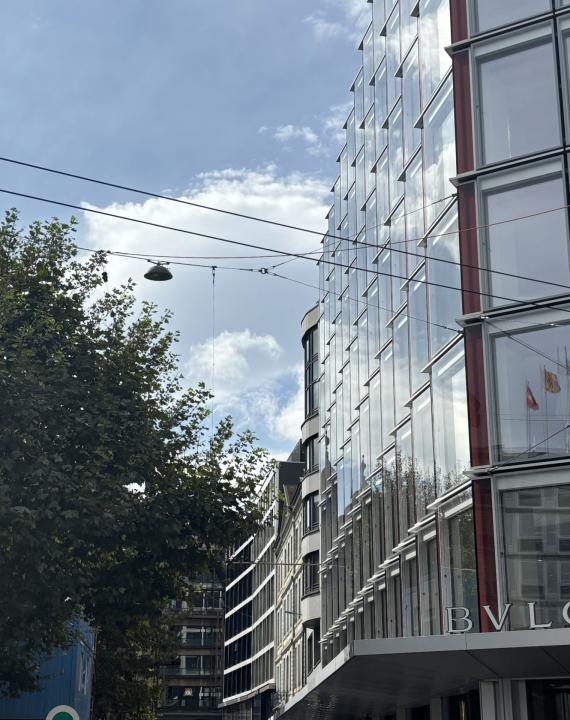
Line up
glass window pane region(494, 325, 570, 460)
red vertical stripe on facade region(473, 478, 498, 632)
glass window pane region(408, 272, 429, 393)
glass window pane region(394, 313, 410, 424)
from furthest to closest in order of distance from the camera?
glass window pane region(394, 313, 410, 424) < glass window pane region(408, 272, 429, 393) < glass window pane region(494, 325, 570, 460) < red vertical stripe on facade region(473, 478, 498, 632)

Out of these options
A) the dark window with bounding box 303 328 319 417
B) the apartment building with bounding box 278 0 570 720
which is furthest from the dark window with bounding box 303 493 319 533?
the apartment building with bounding box 278 0 570 720

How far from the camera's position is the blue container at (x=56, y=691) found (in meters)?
28.1

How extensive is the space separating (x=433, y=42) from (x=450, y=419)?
788 cm

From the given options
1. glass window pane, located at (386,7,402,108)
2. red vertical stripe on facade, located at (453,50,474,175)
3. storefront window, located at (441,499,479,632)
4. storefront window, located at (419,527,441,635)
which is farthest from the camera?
glass window pane, located at (386,7,402,108)

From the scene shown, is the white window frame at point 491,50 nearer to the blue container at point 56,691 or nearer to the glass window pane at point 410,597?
the glass window pane at point 410,597

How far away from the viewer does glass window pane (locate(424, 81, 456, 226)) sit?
69.7 feet

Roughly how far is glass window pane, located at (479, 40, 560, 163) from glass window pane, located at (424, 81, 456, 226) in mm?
860

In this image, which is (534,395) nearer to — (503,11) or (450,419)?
(450,419)

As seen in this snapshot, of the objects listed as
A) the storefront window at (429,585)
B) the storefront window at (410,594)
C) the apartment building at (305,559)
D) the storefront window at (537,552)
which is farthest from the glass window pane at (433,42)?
the apartment building at (305,559)

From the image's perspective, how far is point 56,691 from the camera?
29.0 meters

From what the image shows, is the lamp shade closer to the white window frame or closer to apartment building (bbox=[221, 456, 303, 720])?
the white window frame

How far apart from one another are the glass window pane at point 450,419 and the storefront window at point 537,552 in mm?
1420

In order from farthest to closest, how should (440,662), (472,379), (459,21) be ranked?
1. (459,21)
2. (472,379)
3. (440,662)

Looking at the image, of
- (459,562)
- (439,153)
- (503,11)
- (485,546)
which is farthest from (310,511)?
(503,11)
